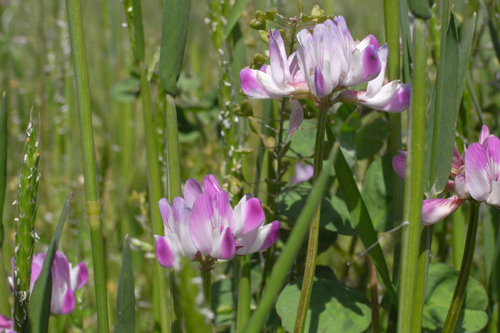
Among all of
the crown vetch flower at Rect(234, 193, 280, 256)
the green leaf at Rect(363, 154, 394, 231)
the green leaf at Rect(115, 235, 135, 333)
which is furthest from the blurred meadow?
the green leaf at Rect(115, 235, 135, 333)

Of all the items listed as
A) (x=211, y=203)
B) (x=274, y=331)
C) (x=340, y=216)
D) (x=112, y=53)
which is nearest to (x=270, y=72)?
(x=211, y=203)

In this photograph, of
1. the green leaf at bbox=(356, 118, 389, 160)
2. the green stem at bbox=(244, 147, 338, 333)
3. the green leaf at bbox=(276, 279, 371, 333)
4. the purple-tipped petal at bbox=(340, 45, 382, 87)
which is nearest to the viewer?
the green stem at bbox=(244, 147, 338, 333)

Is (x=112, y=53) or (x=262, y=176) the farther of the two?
(x=112, y=53)

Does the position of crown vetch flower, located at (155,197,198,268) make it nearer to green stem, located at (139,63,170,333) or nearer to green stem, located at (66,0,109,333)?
green stem, located at (66,0,109,333)

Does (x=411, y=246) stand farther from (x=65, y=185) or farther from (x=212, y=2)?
(x=65, y=185)

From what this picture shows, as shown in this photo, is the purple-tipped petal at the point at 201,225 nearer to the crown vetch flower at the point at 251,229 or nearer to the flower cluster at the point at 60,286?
the crown vetch flower at the point at 251,229

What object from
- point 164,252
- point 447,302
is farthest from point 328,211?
point 164,252
